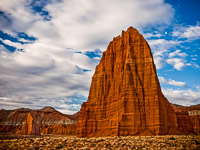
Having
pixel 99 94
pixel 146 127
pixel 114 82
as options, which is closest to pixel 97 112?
pixel 99 94

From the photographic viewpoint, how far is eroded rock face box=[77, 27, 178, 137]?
45863 mm

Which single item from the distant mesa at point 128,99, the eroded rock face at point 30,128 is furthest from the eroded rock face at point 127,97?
the eroded rock face at point 30,128

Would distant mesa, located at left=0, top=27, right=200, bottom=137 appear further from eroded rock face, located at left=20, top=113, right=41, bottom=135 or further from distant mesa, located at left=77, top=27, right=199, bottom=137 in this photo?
eroded rock face, located at left=20, top=113, right=41, bottom=135

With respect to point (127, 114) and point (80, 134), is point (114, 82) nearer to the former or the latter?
point (127, 114)

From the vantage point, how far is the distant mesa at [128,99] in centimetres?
4591

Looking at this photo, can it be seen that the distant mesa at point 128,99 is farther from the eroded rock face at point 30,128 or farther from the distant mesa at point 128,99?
the eroded rock face at point 30,128

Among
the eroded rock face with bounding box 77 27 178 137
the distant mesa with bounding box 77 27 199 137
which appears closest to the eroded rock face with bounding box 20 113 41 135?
the eroded rock face with bounding box 77 27 178 137

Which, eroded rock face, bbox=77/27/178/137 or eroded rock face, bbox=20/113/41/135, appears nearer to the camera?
eroded rock face, bbox=77/27/178/137

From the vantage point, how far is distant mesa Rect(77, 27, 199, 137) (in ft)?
151

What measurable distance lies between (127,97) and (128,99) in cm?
58

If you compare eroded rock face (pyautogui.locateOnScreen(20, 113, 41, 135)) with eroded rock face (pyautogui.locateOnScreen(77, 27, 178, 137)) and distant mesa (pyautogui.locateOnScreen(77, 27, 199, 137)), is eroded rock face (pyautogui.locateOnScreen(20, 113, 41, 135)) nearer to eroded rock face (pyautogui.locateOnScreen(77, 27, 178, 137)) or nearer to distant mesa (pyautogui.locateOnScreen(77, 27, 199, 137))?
eroded rock face (pyautogui.locateOnScreen(77, 27, 178, 137))

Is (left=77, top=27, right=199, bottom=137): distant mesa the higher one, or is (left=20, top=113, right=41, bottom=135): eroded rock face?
(left=77, top=27, right=199, bottom=137): distant mesa

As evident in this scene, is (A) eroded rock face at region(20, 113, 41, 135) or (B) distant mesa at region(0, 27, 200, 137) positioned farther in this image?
(A) eroded rock face at region(20, 113, 41, 135)

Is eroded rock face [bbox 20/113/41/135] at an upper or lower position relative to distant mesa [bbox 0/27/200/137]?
lower
